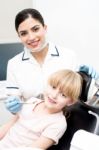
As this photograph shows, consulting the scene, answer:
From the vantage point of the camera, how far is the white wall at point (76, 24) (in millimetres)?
2105

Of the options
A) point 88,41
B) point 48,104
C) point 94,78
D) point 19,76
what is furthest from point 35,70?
point 88,41

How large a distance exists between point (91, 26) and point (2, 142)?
126 centimetres

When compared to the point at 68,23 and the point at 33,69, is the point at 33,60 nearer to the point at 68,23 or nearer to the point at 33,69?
the point at 33,69

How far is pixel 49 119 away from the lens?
1.23 m

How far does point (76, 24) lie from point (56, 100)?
113 cm

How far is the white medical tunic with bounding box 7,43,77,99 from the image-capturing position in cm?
148

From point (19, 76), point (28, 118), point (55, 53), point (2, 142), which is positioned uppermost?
point (55, 53)

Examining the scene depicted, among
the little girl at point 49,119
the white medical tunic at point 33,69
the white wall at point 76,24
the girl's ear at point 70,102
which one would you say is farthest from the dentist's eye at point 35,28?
the white wall at point 76,24

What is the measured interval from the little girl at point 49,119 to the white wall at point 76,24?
38.1 inches

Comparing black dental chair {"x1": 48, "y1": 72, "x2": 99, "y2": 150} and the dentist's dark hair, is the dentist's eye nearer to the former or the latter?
the dentist's dark hair

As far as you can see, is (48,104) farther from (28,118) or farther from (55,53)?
(55,53)

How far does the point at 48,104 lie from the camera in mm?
1240

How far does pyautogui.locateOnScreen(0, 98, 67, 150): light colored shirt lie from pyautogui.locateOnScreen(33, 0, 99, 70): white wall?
1.01m

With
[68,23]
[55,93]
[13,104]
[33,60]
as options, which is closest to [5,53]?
[68,23]
